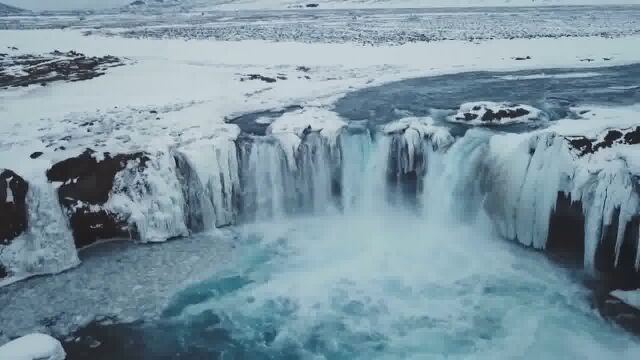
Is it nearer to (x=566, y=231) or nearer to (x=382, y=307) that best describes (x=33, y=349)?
(x=382, y=307)

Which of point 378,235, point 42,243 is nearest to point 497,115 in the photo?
point 378,235

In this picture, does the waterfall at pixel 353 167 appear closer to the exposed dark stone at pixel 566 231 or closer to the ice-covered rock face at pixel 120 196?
the ice-covered rock face at pixel 120 196

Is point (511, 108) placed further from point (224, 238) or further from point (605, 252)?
point (224, 238)

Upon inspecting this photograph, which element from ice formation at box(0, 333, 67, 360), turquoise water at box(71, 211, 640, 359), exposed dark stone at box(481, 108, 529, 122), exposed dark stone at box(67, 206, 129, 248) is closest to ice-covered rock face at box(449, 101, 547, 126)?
exposed dark stone at box(481, 108, 529, 122)

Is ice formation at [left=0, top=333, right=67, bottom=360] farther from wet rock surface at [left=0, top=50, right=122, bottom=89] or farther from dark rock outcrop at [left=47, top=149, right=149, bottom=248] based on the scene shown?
wet rock surface at [left=0, top=50, right=122, bottom=89]

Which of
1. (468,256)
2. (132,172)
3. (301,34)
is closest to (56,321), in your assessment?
(132,172)

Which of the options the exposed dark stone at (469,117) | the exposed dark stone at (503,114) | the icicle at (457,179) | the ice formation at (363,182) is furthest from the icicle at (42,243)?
the exposed dark stone at (503,114)
